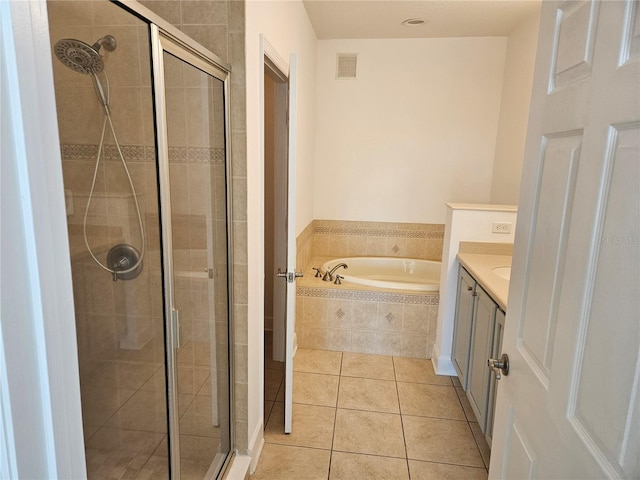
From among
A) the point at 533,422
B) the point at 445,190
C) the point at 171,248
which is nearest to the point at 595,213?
the point at 533,422

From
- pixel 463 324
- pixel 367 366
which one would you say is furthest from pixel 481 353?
pixel 367 366

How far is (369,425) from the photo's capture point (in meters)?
2.38

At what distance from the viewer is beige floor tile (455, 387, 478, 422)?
2474 millimetres

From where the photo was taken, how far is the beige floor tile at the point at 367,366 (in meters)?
2.96

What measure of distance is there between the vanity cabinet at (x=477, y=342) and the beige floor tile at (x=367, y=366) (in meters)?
0.52

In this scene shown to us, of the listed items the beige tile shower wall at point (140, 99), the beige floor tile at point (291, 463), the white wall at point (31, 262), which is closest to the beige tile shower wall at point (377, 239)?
the beige floor tile at point (291, 463)

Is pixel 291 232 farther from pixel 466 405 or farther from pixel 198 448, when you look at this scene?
pixel 466 405

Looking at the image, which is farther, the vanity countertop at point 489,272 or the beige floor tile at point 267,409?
the beige floor tile at point 267,409

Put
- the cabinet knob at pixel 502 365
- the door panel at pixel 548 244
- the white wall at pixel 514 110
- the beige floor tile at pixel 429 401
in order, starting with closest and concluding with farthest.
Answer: the door panel at pixel 548 244 → the cabinet knob at pixel 502 365 → the beige floor tile at pixel 429 401 → the white wall at pixel 514 110

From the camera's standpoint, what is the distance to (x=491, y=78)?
12.4ft

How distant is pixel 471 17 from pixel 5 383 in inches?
148

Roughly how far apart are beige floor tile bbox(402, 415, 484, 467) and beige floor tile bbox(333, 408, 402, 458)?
0.06 m

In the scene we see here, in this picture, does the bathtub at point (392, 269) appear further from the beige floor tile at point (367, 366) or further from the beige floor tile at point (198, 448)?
the beige floor tile at point (198, 448)

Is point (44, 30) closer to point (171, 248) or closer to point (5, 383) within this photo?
point (5, 383)
